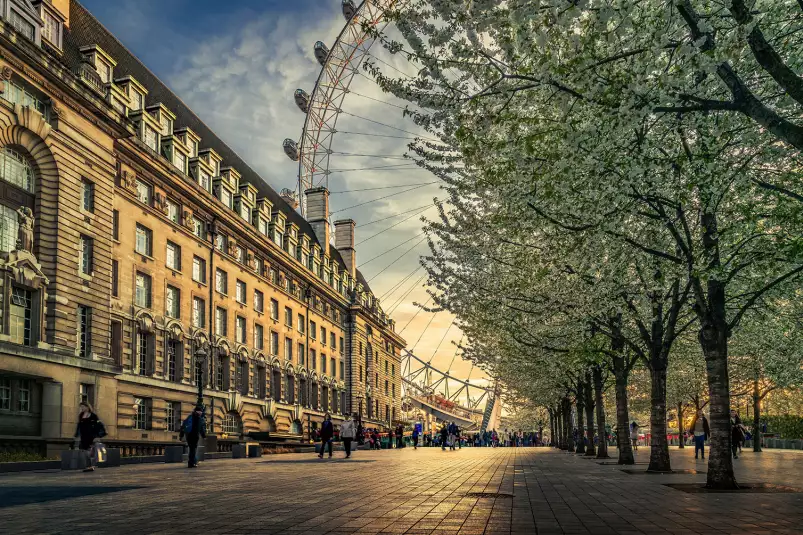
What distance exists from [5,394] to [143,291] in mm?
13682

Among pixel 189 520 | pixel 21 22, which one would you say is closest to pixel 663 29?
pixel 189 520

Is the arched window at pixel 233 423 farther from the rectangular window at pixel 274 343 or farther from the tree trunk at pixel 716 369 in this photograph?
the tree trunk at pixel 716 369

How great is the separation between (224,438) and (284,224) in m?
28.6

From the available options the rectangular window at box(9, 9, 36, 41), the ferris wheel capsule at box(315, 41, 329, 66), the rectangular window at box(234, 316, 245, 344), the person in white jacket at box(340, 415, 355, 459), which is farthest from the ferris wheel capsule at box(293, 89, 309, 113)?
the person in white jacket at box(340, 415, 355, 459)

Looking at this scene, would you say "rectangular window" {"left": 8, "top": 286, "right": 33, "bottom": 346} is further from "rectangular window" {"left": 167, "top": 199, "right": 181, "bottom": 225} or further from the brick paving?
"rectangular window" {"left": 167, "top": 199, "right": 181, "bottom": 225}

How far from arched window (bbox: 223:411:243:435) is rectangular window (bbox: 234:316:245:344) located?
18.1 feet

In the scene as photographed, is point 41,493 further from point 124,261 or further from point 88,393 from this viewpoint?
point 124,261

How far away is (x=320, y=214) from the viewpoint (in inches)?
3703

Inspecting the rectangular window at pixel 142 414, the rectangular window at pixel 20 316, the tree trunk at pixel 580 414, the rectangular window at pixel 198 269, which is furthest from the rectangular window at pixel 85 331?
the tree trunk at pixel 580 414

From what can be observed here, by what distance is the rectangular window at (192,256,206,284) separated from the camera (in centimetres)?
5146

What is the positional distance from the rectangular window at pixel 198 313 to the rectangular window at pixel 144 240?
647cm

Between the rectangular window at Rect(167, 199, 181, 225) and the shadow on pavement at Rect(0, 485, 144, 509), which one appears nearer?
the shadow on pavement at Rect(0, 485, 144, 509)

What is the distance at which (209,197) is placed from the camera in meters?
53.1

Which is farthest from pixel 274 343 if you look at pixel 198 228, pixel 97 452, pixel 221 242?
pixel 97 452
